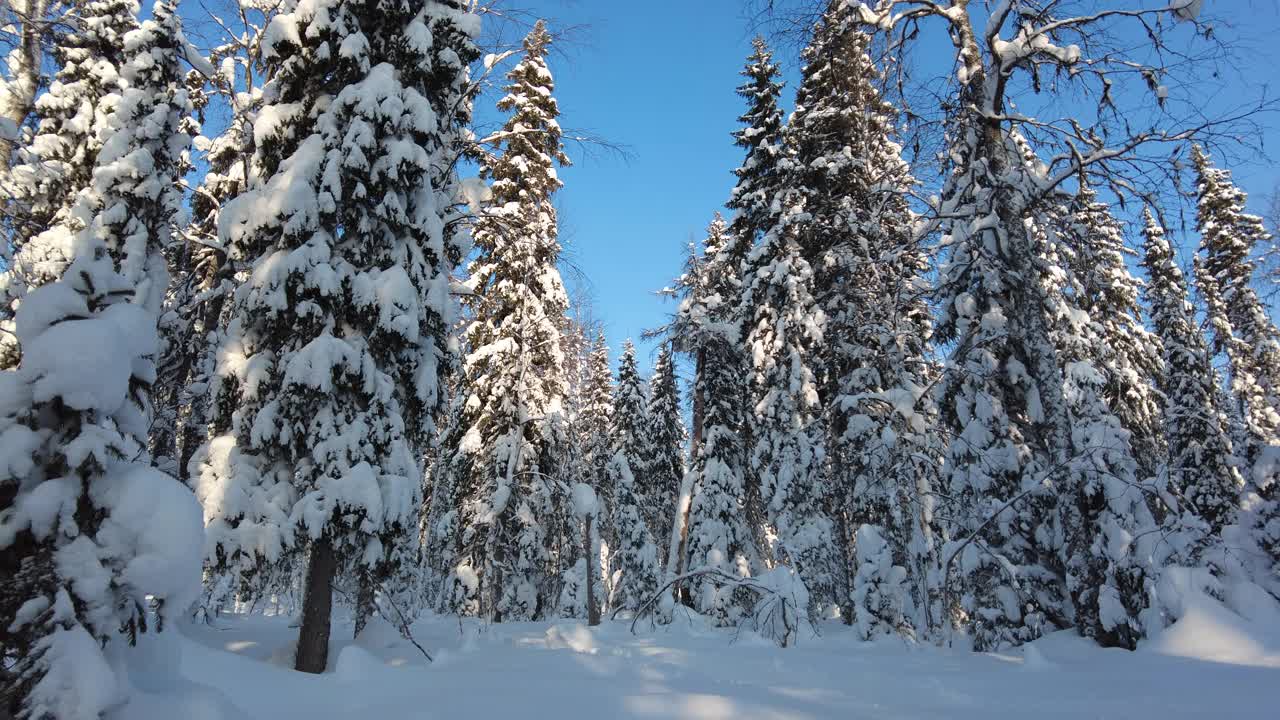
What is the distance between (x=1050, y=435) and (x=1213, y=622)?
9.01ft

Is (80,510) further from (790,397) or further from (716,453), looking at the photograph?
(716,453)

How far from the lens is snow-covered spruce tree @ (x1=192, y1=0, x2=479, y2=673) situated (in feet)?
23.1

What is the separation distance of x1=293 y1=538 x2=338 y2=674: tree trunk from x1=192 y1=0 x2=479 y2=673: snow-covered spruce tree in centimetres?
2

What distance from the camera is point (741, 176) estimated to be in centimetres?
1848

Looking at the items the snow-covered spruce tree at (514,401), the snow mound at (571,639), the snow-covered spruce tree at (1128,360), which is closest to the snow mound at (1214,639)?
the snow mound at (571,639)

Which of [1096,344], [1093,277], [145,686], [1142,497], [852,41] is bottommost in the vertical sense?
[145,686]

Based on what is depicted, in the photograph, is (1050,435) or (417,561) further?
(417,561)

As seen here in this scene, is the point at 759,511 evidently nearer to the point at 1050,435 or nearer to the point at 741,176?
the point at 741,176

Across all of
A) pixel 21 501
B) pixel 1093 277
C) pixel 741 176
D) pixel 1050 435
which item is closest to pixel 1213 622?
pixel 1050 435

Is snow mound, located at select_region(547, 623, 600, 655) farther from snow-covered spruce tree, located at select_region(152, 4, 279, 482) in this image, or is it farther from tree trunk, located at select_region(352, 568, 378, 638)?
snow-covered spruce tree, located at select_region(152, 4, 279, 482)

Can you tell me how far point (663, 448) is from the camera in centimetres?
3019

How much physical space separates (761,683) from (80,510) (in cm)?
405

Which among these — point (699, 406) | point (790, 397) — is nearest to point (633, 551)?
point (699, 406)

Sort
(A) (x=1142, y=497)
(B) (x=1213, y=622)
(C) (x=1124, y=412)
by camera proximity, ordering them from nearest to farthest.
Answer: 1. (B) (x=1213, y=622)
2. (A) (x=1142, y=497)
3. (C) (x=1124, y=412)
